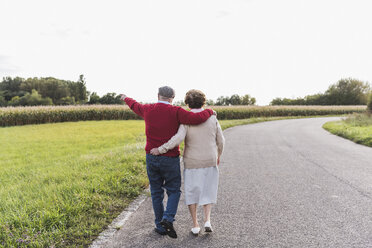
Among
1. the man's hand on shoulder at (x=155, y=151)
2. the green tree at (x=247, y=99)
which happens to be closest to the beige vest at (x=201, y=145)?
the man's hand on shoulder at (x=155, y=151)

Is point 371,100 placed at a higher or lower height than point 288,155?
higher

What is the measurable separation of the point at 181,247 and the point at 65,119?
80.9 feet

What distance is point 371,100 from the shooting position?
22547 millimetres

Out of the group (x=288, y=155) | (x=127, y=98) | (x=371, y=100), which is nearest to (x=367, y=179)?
(x=288, y=155)

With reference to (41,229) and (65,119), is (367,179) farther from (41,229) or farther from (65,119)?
(65,119)

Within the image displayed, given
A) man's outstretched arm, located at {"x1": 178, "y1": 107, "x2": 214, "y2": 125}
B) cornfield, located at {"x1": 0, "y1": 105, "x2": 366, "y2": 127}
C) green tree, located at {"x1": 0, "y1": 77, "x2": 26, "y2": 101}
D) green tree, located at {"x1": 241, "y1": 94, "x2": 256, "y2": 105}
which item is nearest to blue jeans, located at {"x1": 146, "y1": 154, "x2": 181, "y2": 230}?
man's outstretched arm, located at {"x1": 178, "y1": 107, "x2": 214, "y2": 125}

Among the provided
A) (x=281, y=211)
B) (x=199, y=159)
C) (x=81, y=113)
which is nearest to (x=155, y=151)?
(x=199, y=159)

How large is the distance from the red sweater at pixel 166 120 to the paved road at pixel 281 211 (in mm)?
1064

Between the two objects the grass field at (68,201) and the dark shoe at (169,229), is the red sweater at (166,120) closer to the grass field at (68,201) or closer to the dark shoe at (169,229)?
the dark shoe at (169,229)

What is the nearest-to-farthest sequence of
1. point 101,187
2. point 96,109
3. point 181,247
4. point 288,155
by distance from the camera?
point 181,247
point 101,187
point 288,155
point 96,109

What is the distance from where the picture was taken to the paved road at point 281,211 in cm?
296

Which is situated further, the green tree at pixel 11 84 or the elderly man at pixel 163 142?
the green tree at pixel 11 84

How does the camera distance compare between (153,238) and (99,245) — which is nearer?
(99,245)

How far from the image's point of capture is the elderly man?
115 inches
